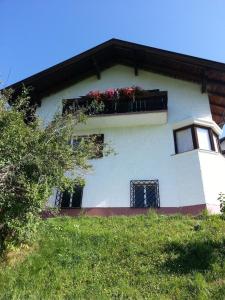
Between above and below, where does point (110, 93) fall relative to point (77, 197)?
above

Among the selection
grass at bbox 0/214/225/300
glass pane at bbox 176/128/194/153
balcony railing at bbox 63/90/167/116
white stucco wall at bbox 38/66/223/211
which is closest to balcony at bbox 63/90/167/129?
balcony railing at bbox 63/90/167/116

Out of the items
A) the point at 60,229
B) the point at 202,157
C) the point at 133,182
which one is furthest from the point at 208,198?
the point at 60,229

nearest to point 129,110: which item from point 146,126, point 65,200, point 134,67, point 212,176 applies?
point 146,126

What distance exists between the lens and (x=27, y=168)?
9531mm

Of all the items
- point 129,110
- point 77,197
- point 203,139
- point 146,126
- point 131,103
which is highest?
point 131,103

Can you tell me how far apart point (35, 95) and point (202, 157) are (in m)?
9.05

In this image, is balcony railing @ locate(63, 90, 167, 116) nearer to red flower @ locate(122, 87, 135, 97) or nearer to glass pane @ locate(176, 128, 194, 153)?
red flower @ locate(122, 87, 135, 97)

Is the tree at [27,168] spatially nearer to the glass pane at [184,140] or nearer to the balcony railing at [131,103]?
the balcony railing at [131,103]

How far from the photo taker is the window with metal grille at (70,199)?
49.1 ft

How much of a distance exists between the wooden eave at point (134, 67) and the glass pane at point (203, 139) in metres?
2.01

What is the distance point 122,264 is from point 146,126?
354 inches

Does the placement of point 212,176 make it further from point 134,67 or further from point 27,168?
point 27,168

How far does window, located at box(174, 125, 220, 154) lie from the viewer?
15.7 metres

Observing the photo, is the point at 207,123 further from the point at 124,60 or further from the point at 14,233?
the point at 14,233
